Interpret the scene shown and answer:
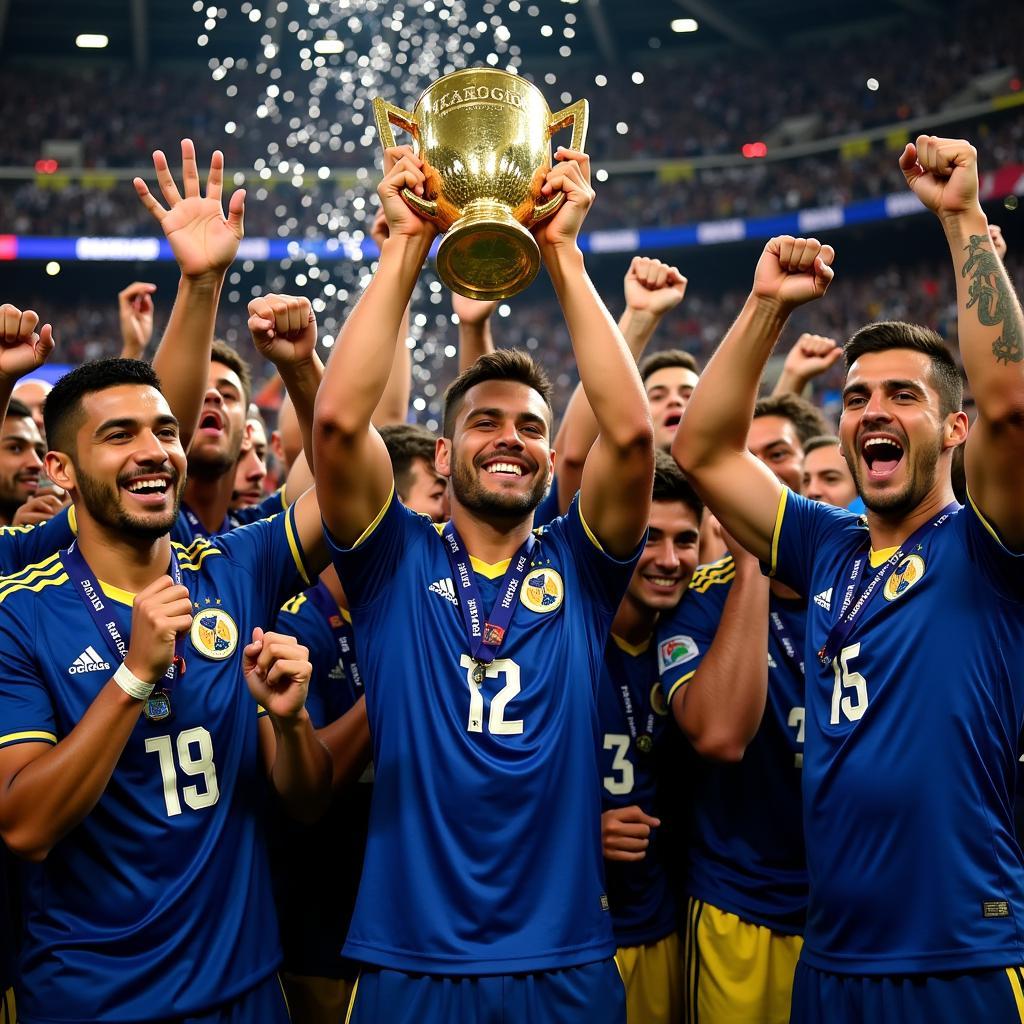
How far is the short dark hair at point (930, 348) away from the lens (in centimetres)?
275

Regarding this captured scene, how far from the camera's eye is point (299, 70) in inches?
996

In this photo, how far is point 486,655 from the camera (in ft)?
8.48

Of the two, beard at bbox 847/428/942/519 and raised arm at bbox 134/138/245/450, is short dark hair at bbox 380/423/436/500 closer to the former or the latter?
A: raised arm at bbox 134/138/245/450

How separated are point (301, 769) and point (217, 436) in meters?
1.48

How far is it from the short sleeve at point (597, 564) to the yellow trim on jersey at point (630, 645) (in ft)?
1.57

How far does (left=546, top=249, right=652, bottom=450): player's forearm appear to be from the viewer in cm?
262

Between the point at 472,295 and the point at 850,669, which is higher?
the point at 472,295

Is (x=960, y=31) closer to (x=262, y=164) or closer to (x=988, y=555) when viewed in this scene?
(x=262, y=164)

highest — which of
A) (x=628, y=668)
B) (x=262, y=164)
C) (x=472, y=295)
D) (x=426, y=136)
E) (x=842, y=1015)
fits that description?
(x=262, y=164)

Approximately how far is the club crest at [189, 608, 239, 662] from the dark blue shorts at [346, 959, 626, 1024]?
0.80m

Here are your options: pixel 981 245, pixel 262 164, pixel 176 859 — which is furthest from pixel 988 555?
pixel 262 164

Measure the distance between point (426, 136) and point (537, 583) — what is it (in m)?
1.09

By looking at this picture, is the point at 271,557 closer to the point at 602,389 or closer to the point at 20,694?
the point at 20,694

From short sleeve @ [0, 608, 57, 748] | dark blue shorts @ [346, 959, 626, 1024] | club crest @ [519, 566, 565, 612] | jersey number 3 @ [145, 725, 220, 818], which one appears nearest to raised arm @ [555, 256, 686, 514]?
club crest @ [519, 566, 565, 612]
